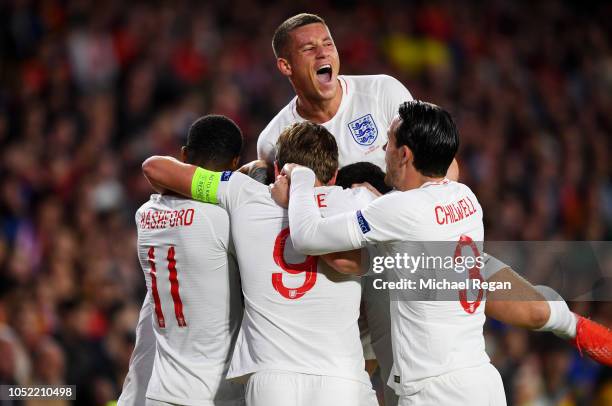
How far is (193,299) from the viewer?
14.3ft

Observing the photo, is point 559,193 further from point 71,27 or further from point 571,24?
point 71,27

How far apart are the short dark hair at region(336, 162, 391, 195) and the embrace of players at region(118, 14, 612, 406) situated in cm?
2

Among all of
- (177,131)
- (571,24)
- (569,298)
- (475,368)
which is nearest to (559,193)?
(571,24)

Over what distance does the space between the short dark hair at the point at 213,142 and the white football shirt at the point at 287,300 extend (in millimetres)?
279

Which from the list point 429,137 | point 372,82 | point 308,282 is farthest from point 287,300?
point 372,82

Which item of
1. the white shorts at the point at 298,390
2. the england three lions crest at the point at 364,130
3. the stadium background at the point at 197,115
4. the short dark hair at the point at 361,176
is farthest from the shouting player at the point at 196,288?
the stadium background at the point at 197,115

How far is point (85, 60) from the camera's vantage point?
34.5 feet

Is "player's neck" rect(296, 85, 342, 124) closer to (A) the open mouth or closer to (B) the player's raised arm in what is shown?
(A) the open mouth

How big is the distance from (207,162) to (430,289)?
1177 millimetres

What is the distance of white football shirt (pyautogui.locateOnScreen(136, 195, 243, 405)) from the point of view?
4.30 m

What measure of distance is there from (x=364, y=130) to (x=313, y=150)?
3.15 ft

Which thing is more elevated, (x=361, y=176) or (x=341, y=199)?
(x=361, y=176)

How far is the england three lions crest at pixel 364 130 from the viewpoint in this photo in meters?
5.04

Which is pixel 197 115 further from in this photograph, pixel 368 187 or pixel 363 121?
pixel 368 187
